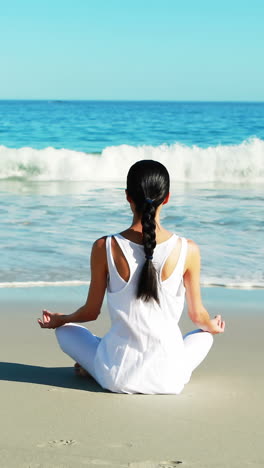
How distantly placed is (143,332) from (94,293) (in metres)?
0.30

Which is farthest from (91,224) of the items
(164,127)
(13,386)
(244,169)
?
(164,127)

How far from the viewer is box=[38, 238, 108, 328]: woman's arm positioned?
330 centimetres

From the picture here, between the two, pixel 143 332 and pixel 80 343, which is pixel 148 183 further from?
pixel 80 343

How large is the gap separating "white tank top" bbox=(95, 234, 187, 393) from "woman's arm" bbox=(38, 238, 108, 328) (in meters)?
0.04

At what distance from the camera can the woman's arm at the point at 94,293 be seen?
330 centimetres

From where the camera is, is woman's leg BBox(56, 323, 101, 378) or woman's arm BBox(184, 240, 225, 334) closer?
woman's arm BBox(184, 240, 225, 334)

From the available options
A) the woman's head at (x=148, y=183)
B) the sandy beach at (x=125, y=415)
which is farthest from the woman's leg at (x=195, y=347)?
the woman's head at (x=148, y=183)

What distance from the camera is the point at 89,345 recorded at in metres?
3.50

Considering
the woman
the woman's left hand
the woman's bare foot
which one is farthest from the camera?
the woman's bare foot

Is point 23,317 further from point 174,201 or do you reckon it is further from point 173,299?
point 174,201

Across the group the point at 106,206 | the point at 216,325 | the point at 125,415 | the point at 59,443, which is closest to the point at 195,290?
the point at 216,325

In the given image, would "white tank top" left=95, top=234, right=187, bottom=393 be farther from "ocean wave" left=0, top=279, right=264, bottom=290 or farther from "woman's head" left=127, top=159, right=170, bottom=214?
"ocean wave" left=0, top=279, right=264, bottom=290

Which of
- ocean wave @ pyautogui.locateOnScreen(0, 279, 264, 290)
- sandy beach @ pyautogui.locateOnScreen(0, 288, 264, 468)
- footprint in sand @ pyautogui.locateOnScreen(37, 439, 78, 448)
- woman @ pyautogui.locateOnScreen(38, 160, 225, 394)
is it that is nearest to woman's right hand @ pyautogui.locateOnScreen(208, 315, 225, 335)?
woman @ pyautogui.locateOnScreen(38, 160, 225, 394)

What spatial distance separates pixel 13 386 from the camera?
346 centimetres
